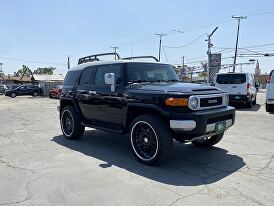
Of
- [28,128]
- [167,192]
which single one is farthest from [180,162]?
[28,128]

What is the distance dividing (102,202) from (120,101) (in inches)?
106

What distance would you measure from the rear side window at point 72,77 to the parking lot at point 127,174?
154 cm

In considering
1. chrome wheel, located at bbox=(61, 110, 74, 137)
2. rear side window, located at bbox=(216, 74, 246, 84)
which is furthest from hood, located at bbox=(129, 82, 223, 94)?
rear side window, located at bbox=(216, 74, 246, 84)

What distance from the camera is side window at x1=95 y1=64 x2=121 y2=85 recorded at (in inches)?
272

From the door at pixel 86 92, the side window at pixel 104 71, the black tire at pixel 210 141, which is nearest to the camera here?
the side window at pixel 104 71

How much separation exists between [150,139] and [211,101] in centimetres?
132

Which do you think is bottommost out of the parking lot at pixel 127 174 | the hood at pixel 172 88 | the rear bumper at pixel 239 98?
the parking lot at pixel 127 174

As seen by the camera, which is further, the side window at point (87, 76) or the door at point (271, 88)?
the door at point (271, 88)

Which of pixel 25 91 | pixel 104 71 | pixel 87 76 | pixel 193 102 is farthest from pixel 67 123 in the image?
pixel 25 91

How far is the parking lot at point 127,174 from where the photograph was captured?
438 centimetres

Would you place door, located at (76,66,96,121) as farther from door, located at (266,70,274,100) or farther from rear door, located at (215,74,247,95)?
rear door, located at (215,74,247,95)

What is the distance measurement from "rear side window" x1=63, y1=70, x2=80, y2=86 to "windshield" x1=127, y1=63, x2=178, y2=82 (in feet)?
6.75

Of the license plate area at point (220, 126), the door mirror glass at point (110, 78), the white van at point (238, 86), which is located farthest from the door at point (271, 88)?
the door mirror glass at point (110, 78)

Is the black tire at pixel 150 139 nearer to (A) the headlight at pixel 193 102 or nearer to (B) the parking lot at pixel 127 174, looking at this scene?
(B) the parking lot at pixel 127 174
